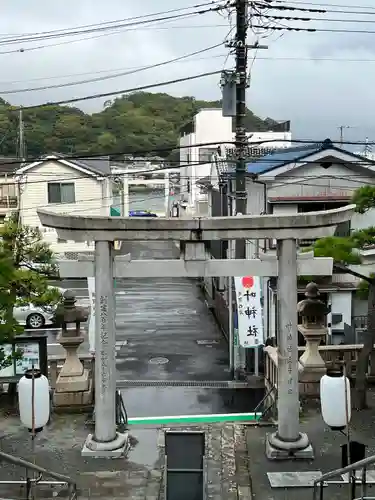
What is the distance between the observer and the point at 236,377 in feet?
61.1

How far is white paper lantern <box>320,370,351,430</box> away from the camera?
941 centimetres

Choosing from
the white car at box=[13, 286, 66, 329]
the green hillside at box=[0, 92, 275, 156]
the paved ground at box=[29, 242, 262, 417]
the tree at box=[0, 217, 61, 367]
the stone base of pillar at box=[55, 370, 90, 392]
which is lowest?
the paved ground at box=[29, 242, 262, 417]

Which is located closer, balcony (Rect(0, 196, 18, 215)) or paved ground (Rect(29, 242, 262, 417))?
paved ground (Rect(29, 242, 262, 417))

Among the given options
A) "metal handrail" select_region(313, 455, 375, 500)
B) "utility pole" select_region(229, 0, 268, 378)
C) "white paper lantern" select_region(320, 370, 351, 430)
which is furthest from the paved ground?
"metal handrail" select_region(313, 455, 375, 500)

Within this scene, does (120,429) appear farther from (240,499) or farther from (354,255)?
(354,255)

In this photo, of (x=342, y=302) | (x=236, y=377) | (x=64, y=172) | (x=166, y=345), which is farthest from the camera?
(x=64, y=172)

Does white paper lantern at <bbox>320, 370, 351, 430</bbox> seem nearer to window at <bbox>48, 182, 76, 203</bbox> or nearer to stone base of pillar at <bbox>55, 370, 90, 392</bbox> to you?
stone base of pillar at <bbox>55, 370, 90, 392</bbox>

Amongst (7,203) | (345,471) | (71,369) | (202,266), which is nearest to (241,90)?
(202,266)

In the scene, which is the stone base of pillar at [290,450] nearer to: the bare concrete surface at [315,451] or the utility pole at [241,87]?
the bare concrete surface at [315,451]

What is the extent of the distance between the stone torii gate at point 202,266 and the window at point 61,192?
28259mm

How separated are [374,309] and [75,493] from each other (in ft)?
22.4

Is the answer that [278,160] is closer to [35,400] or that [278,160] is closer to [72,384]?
[72,384]

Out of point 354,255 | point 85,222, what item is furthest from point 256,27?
point 85,222

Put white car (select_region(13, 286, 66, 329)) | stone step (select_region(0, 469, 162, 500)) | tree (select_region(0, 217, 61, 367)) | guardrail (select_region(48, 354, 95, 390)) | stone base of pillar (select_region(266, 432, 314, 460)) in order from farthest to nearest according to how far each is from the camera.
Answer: white car (select_region(13, 286, 66, 329)) → guardrail (select_region(48, 354, 95, 390)) → tree (select_region(0, 217, 61, 367)) → stone base of pillar (select_region(266, 432, 314, 460)) → stone step (select_region(0, 469, 162, 500))
